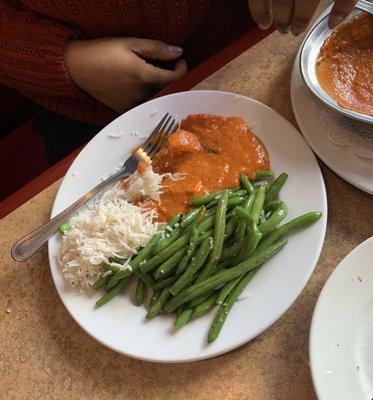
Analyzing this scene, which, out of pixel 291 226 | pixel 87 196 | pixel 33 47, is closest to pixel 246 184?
pixel 291 226

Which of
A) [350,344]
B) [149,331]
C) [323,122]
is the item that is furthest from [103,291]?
[323,122]

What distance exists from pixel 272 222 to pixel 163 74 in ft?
1.96

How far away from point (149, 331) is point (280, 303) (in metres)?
0.26

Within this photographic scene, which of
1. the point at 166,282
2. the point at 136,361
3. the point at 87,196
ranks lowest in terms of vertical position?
the point at 136,361

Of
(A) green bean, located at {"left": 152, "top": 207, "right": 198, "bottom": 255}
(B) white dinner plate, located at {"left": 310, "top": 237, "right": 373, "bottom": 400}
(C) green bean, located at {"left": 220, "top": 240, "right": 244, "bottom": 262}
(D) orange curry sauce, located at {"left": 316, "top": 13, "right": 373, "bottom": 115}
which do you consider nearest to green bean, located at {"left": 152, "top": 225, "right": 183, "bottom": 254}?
(A) green bean, located at {"left": 152, "top": 207, "right": 198, "bottom": 255}

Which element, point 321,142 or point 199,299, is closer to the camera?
point 199,299

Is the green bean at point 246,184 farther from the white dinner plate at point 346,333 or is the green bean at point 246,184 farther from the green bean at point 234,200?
the white dinner plate at point 346,333

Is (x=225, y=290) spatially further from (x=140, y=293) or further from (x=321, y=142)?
(x=321, y=142)

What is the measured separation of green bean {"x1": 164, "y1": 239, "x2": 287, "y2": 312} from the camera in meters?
1.06

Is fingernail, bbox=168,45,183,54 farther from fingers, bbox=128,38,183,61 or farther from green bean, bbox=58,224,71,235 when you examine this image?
green bean, bbox=58,224,71,235

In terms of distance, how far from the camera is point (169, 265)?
1.09m

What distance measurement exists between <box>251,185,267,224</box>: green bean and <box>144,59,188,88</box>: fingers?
50 cm

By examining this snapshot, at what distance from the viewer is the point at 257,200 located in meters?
1.14

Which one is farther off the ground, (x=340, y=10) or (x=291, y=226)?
(x=340, y=10)
